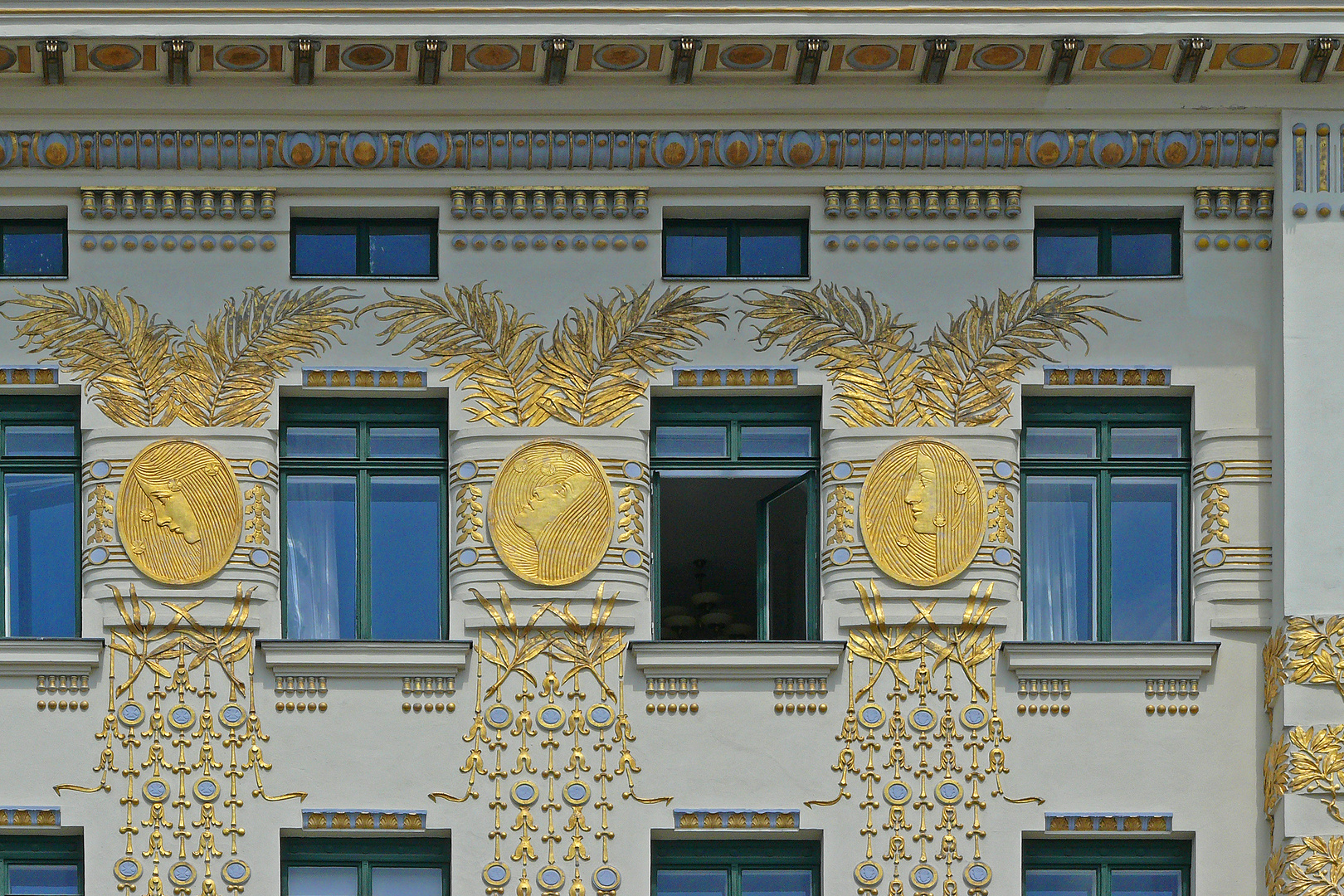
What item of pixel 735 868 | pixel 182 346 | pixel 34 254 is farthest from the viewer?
pixel 34 254

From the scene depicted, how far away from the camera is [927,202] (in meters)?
21.9

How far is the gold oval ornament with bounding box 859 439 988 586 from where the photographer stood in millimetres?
21328

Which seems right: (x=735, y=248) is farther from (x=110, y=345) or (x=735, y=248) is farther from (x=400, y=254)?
(x=110, y=345)

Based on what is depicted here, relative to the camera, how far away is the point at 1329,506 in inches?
827

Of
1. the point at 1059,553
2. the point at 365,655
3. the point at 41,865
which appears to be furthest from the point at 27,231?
the point at 1059,553

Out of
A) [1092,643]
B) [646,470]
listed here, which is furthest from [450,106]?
[1092,643]

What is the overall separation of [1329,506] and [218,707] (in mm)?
8003

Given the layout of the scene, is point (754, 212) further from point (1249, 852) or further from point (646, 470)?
point (1249, 852)

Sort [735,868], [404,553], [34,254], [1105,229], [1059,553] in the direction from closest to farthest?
[735,868] < [404,553] < [1059,553] < [34,254] < [1105,229]

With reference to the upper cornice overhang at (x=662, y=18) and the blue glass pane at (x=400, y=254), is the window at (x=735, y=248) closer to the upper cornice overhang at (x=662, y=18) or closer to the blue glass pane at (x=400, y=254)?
the upper cornice overhang at (x=662, y=18)

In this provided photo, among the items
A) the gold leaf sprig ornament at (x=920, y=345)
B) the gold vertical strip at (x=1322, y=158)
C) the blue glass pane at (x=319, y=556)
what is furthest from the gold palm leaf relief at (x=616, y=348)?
the gold vertical strip at (x=1322, y=158)

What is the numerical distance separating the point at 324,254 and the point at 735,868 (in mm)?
5461

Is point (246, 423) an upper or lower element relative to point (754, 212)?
lower

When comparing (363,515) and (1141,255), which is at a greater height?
(1141,255)
